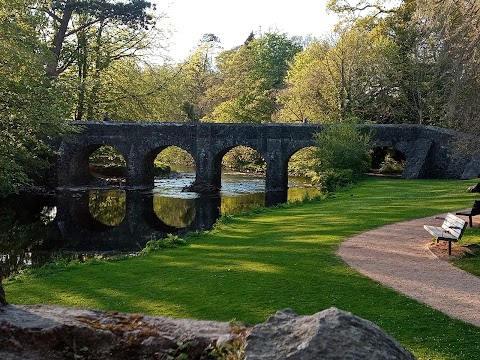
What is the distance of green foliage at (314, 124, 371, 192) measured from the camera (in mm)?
30609

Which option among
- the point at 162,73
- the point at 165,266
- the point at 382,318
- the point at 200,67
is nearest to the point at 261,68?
the point at 200,67

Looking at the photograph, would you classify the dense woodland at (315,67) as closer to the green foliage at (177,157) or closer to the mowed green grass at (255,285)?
the green foliage at (177,157)

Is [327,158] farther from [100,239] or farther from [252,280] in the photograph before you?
[252,280]

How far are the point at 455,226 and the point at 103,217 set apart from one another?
17.4m

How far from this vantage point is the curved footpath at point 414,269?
8.62 metres

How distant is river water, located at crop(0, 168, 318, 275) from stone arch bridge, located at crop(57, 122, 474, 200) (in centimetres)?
153

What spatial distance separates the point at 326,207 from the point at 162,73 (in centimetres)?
2418

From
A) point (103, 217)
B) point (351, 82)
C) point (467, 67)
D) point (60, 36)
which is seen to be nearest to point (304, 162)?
point (351, 82)

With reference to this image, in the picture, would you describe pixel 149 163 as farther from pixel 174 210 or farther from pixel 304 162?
pixel 304 162

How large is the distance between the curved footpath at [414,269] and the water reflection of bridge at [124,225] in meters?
8.61

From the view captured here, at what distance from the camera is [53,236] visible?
802 inches

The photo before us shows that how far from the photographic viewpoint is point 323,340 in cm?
341

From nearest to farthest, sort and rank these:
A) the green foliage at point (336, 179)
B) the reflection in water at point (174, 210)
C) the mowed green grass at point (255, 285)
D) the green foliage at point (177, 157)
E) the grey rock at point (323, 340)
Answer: the grey rock at point (323, 340) → the mowed green grass at point (255, 285) → the reflection in water at point (174, 210) → the green foliage at point (336, 179) → the green foliage at point (177, 157)

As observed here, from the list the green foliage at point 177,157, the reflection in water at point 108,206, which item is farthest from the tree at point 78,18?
the green foliage at point 177,157
